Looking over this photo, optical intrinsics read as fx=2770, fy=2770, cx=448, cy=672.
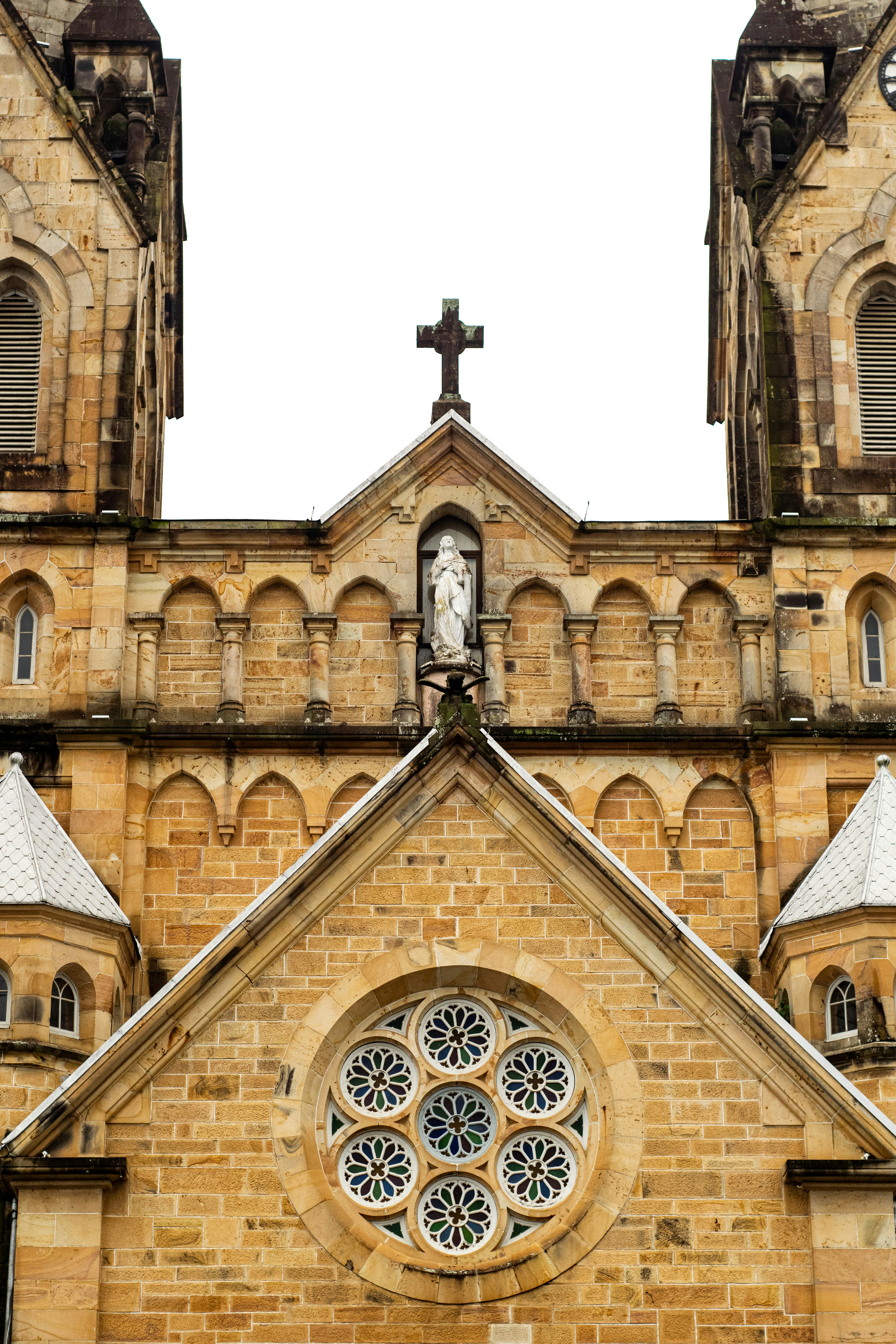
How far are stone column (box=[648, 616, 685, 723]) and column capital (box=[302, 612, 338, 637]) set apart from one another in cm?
318

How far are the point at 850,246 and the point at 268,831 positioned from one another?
9.11 meters

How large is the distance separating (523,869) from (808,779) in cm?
742

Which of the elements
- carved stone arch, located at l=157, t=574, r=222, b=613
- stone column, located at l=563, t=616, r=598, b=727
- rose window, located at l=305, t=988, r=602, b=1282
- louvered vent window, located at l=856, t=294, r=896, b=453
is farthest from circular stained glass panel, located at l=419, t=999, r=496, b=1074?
louvered vent window, located at l=856, t=294, r=896, b=453

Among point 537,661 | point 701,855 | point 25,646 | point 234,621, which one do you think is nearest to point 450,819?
point 701,855

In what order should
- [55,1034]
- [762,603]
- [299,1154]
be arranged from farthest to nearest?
[762,603], [55,1034], [299,1154]

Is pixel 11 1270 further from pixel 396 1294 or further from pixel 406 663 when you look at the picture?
pixel 406 663

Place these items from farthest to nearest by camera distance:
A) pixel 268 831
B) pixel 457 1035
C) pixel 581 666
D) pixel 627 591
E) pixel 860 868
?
pixel 627 591 → pixel 581 666 → pixel 268 831 → pixel 860 868 → pixel 457 1035

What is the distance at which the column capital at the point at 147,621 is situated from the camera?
27.6 meters

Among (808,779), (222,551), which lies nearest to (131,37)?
(222,551)

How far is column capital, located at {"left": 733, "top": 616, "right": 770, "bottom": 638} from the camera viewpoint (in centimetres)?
2761

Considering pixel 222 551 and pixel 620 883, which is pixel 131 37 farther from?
pixel 620 883

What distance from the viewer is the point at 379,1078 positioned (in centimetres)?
1936

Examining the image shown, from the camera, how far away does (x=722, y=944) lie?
25969mm

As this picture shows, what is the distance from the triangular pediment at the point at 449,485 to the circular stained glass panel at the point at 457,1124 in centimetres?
981
